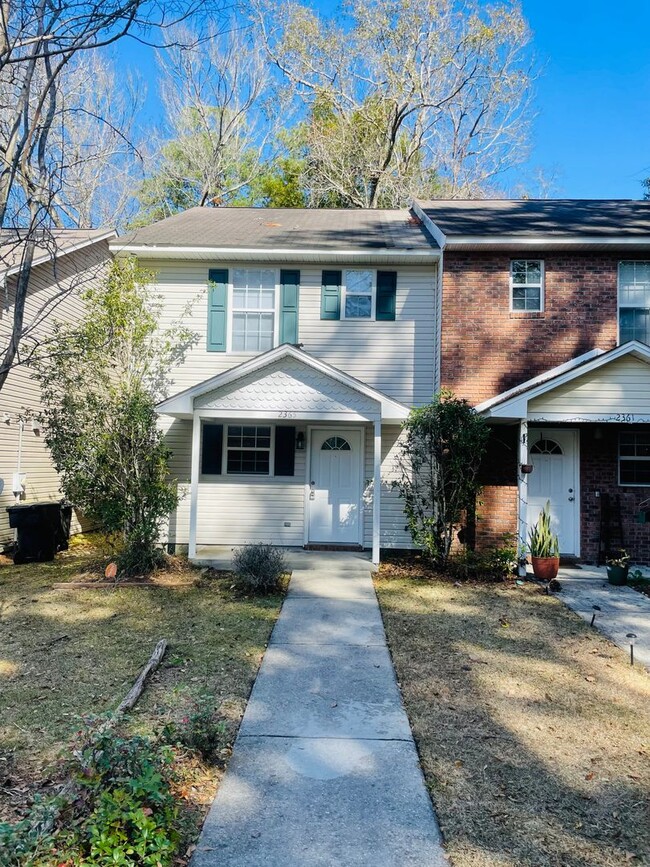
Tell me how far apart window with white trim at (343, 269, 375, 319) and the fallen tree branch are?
6955 millimetres

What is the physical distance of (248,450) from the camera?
10.7 metres

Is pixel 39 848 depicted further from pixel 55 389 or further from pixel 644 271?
pixel 644 271

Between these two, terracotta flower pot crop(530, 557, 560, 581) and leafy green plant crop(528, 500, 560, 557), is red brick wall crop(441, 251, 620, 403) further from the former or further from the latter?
terracotta flower pot crop(530, 557, 560, 581)

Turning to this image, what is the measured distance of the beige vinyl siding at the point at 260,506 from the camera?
34.5 ft

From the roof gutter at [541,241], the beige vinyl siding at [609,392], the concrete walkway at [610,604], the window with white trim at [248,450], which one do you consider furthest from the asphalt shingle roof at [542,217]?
the concrete walkway at [610,604]

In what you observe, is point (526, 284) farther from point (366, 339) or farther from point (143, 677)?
point (143, 677)

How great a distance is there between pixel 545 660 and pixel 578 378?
4527 mm

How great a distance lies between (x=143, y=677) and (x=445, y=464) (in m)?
5.49

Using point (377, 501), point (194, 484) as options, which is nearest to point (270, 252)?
point (194, 484)

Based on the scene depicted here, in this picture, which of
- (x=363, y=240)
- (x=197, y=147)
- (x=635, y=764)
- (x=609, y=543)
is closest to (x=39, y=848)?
(x=635, y=764)

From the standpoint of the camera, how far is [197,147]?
78.8 feet

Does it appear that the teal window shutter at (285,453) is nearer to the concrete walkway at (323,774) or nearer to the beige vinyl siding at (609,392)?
the beige vinyl siding at (609,392)

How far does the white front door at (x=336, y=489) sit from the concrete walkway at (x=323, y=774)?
460 centimetres

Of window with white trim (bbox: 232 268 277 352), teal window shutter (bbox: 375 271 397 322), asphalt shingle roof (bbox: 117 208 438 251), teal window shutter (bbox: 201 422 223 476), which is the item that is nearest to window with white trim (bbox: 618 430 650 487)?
→ teal window shutter (bbox: 375 271 397 322)
